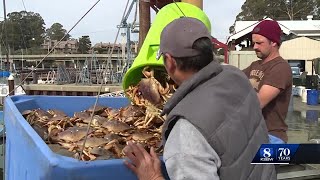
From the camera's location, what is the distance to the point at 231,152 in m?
1.85

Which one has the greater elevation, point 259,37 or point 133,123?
point 259,37

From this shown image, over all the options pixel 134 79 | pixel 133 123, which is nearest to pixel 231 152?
pixel 133 123

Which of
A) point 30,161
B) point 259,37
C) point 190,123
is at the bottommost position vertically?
point 30,161

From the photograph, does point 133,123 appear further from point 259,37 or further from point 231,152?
point 231,152

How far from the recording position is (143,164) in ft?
6.97

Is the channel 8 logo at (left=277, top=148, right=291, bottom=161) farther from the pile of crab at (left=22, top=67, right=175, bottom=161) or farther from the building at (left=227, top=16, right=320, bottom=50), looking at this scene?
the building at (left=227, top=16, right=320, bottom=50)

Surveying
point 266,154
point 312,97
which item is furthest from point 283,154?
point 312,97

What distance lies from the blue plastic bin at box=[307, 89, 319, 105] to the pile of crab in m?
11.9

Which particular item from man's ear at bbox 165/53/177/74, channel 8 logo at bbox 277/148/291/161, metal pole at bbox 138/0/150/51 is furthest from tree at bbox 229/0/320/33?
man's ear at bbox 165/53/177/74

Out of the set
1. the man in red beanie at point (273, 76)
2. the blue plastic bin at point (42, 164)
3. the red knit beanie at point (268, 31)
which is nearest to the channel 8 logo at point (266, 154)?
the blue plastic bin at point (42, 164)

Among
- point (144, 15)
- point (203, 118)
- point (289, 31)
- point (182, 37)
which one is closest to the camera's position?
point (203, 118)

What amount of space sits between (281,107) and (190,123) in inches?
73.5

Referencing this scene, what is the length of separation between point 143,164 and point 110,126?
3.78 ft

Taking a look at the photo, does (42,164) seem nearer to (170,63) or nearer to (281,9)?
(170,63)
